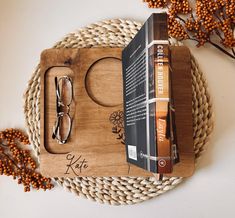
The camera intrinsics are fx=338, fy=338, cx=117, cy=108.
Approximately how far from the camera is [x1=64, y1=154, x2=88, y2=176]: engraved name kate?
734 mm

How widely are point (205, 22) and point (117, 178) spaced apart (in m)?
0.42

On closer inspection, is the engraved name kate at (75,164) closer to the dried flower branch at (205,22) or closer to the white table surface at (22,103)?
the white table surface at (22,103)

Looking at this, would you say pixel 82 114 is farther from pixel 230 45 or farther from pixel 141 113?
pixel 230 45

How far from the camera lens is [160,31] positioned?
1.65 ft

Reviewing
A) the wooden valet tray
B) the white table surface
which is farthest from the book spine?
the white table surface

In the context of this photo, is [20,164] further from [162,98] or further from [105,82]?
[162,98]

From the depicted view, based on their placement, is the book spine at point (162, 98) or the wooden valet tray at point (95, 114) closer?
the book spine at point (162, 98)

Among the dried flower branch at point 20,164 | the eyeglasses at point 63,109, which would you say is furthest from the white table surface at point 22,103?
the eyeglasses at point 63,109

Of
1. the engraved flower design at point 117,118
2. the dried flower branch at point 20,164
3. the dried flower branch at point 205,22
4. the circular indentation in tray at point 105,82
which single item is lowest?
the dried flower branch at point 20,164

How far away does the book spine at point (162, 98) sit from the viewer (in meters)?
0.50

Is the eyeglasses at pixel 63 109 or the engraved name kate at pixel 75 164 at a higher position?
the eyeglasses at pixel 63 109

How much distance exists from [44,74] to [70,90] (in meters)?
0.07

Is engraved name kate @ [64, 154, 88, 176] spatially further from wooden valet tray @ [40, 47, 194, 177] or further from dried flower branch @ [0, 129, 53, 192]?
dried flower branch @ [0, 129, 53, 192]

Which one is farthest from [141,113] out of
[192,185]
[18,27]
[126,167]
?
[18,27]
